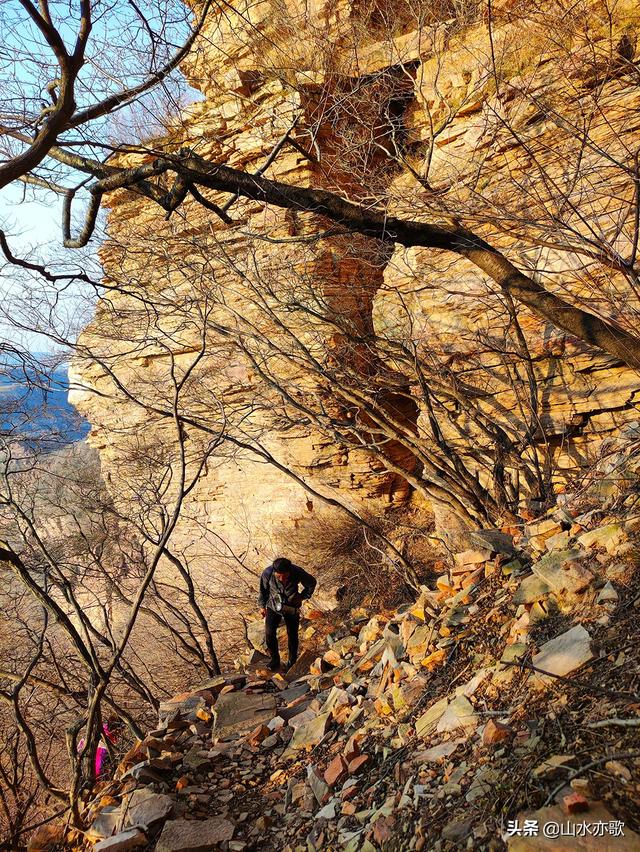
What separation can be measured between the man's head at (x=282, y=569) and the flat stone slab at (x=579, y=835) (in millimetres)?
4280

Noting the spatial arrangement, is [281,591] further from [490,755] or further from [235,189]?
[235,189]

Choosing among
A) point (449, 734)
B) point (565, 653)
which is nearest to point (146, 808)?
point (449, 734)

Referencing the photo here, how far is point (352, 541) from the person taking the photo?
10711 mm

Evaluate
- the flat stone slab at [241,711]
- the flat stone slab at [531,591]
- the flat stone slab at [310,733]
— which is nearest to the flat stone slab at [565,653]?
the flat stone slab at [531,591]

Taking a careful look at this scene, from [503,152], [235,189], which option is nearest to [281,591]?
[235,189]

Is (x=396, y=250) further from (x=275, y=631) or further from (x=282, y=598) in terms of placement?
(x=275, y=631)

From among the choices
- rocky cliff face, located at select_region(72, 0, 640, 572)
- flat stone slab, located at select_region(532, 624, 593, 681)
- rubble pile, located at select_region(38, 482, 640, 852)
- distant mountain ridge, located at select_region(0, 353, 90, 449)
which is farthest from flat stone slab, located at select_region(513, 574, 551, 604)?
distant mountain ridge, located at select_region(0, 353, 90, 449)

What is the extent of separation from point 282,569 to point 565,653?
3.76m

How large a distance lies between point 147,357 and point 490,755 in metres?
10.2

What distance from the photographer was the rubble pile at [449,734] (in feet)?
7.74

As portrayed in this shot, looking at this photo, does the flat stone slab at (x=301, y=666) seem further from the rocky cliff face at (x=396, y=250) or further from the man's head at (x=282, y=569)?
the rocky cliff face at (x=396, y=250)

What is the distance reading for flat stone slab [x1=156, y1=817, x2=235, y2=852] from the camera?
3.44 m

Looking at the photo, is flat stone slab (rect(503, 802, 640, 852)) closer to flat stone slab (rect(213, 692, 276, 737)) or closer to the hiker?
flat stone slab (rect(213, 692, 276, 737))

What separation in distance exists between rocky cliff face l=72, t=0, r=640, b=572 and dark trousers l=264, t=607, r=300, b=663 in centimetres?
224
